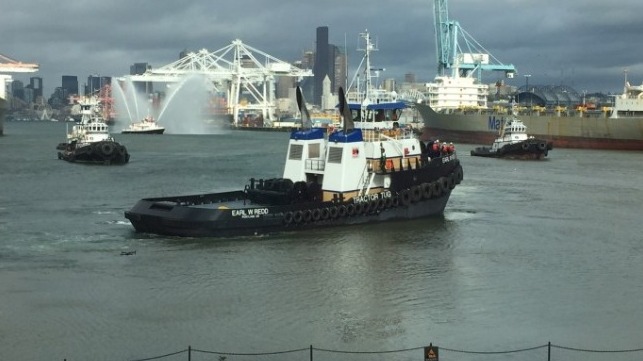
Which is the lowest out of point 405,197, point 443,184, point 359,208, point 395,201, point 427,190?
point 359,208

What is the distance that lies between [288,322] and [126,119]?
13359cm

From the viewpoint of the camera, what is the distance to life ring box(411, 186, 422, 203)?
27188mm

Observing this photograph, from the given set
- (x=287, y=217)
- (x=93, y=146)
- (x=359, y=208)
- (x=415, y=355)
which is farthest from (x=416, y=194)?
(x=93, y=146)

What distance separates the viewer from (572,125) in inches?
3044

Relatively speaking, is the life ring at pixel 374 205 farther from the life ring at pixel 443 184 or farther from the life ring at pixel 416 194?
the life ring at pixel 443 184

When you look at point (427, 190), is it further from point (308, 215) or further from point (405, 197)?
point (308, 215)

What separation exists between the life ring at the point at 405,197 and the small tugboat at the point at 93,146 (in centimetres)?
3257

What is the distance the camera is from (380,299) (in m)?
17.8

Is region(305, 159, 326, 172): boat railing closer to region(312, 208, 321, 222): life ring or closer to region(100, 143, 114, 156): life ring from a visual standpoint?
region(312, 208, 321, 222): life ring

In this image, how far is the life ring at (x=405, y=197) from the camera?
26.7m

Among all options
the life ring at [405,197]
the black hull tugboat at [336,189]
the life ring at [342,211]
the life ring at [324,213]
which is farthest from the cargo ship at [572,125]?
the life ring at [324,213]

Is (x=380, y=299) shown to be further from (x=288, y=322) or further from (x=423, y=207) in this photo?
(x=423, y=207)

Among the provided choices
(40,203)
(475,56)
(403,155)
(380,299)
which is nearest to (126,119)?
(475,56)

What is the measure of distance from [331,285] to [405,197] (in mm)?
8532
